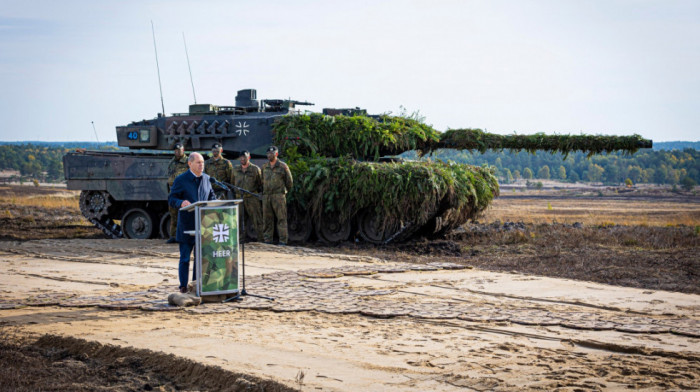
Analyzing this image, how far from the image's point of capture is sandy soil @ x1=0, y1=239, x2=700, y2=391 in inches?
227

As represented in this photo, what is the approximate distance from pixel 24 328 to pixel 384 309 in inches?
139

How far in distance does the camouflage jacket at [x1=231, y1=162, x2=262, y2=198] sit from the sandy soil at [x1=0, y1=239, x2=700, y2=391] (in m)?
4.56

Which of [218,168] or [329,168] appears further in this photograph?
[329,168]

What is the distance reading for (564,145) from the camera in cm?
1792

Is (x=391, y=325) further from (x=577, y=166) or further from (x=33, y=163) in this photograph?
(x=577, y=166)

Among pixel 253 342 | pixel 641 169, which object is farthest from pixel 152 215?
pixel 641 169

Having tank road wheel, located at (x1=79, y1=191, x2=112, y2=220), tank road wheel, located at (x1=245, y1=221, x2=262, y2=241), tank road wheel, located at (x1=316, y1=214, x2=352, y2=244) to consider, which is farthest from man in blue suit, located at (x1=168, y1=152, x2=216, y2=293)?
→ tank road wheel, located at (x1=79, y1=191, x2=112, y2=220)

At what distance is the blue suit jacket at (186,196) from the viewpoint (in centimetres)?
914

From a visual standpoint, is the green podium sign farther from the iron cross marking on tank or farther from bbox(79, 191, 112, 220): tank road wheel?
bbox(79, 191, 112, 220): tank road wheel

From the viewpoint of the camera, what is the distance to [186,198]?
9.27m

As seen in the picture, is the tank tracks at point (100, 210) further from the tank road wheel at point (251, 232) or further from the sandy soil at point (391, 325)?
the sandy soil at point (391, 325)

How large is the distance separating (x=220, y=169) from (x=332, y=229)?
3.04m

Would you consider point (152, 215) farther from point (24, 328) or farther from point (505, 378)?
point (505, 378)

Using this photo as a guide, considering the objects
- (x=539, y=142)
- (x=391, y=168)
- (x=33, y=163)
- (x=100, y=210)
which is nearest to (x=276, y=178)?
(x=391, y=168)
